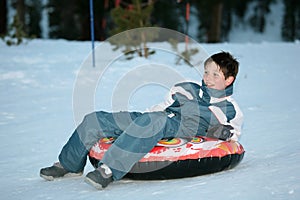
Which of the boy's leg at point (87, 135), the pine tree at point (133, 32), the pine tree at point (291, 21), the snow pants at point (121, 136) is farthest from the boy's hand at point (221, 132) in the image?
the pine tree at point (291, 21)

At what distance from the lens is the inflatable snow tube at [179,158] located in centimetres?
293

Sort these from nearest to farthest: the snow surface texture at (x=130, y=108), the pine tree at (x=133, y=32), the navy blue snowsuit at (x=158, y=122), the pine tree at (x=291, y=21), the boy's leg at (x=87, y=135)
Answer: the snow surface texture at (x=130, y=108)
the navy blue snowsuit at (x=158, y=122)
the boy's leg at (x=87, y=135)
the pine tree at (x=133, y=32)
the pine tree at (x=291, y=21)

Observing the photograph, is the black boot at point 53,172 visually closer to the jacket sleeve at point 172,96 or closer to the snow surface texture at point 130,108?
the snow surface texture at point 130,108

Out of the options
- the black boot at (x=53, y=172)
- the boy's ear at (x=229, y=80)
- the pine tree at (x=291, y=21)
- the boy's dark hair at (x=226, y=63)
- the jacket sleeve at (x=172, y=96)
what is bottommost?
the pine tree at (x=291, y=21)

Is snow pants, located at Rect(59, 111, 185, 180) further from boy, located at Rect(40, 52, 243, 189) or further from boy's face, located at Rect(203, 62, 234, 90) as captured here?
boy's face, located at Rect(203, 62, 234, 90)

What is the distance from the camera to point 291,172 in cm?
278

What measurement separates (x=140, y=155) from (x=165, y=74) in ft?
15.8

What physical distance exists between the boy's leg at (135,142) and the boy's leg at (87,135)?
24 centimetres

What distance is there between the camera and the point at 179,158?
9.62ft

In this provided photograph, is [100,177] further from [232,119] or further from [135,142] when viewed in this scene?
[232,119]

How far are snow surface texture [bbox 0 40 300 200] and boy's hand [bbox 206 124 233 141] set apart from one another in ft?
0.72

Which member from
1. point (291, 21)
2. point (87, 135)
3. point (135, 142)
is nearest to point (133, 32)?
point (87, 135)

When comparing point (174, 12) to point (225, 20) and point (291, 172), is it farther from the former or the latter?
point (291, 172)

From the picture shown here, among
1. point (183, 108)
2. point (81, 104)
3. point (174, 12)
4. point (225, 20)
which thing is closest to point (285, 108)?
point (81, 104)
